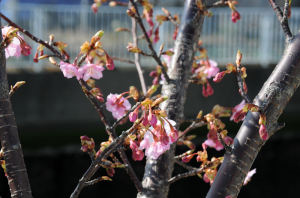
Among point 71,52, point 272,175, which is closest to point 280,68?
point 272,175

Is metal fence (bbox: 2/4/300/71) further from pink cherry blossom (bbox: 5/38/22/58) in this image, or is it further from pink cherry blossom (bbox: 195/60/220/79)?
pink cherry blossom (bbox: 5/38/22/58)

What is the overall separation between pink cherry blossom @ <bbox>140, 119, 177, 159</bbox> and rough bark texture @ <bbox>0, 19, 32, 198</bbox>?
0.27 metres

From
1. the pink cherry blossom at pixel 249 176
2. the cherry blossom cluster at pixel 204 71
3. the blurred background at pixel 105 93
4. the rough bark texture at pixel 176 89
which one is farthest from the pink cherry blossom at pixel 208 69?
the blurred background at pixel 105 93

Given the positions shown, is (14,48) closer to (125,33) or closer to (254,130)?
(254,130)

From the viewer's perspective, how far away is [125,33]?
5.96 metres

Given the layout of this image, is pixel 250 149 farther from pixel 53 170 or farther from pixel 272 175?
pixel 272 175

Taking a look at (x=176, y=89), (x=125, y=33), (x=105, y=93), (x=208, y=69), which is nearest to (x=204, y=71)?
(x=208, y=69)

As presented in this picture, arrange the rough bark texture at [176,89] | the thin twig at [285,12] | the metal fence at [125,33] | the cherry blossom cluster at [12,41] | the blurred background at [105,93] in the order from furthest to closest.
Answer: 1. the metal fence at [125,33]
2. the blurred background at [105,93]
3. the rough bark texture at [176,89]
4. the thin twig at [285,12]
5. the cherry blossom cluster at [12,41]

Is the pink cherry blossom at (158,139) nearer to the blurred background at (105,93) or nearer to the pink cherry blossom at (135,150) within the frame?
the pink cherry blossom at (135,150)

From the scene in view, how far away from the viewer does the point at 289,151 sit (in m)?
5.56

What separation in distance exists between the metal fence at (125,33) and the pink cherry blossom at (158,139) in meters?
4.38

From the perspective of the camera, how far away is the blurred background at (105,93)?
15.2 ft

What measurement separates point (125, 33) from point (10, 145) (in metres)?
5.12

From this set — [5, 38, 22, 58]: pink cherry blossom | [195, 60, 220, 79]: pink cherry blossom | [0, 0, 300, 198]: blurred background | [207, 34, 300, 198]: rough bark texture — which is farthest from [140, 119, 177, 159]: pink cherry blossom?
[0, 0, 300, 198]: blurred background
